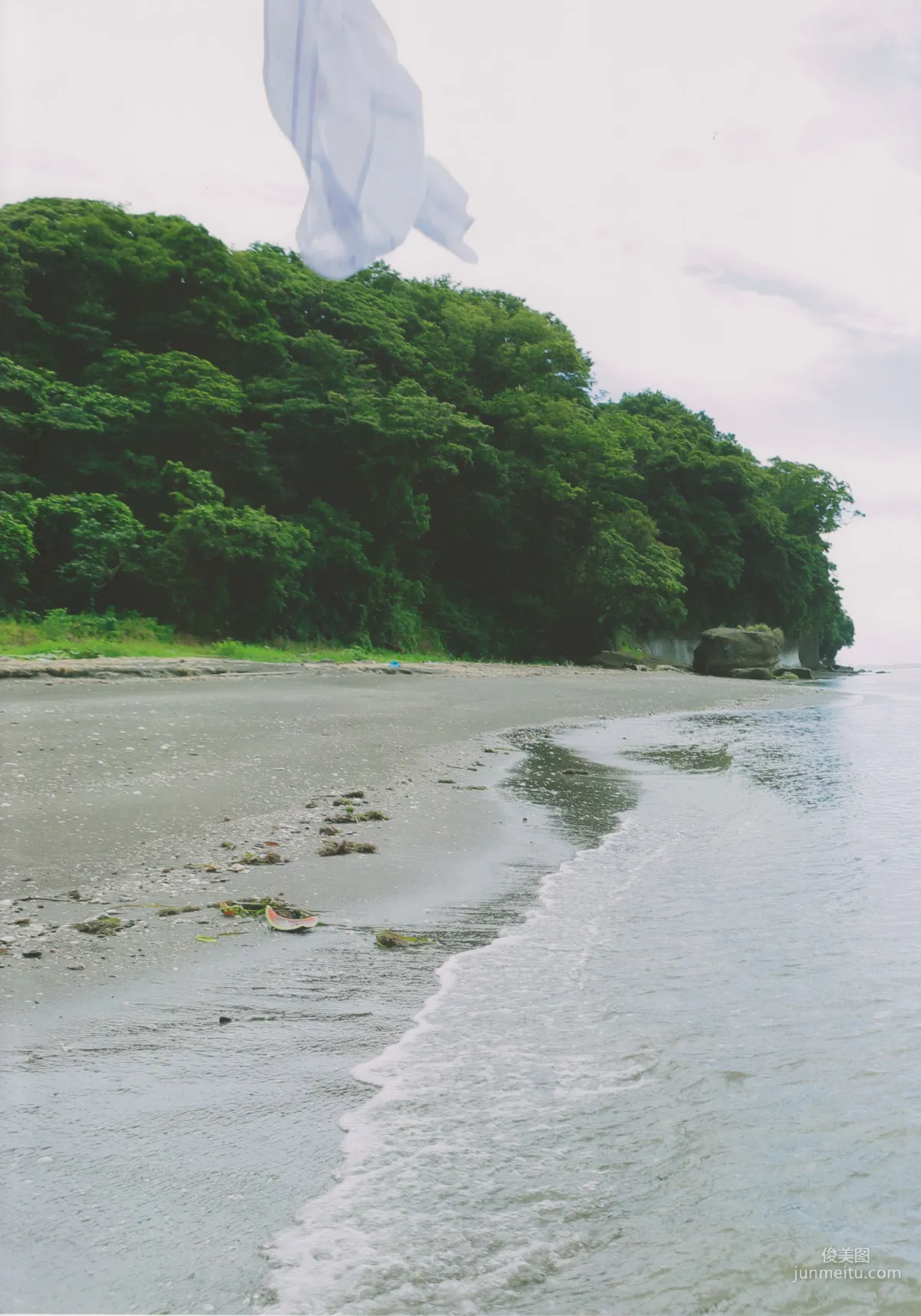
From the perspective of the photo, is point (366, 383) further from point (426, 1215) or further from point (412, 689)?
point (426, 1215)

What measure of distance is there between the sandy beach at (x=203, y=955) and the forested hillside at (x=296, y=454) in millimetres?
11459

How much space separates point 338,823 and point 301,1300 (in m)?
4.07

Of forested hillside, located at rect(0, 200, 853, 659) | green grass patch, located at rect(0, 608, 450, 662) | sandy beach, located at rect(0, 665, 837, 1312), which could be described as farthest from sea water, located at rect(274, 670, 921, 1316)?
forested hillside, located at rect(0, 200, 853, 659)

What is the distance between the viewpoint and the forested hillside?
67.1 feet

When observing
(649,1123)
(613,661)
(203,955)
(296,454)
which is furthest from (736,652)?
(649,1123)

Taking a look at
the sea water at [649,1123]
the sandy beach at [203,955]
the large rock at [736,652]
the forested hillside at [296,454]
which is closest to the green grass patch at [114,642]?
the forested hillside at [296,454]

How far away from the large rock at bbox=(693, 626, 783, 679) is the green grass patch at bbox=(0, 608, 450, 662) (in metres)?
20.2

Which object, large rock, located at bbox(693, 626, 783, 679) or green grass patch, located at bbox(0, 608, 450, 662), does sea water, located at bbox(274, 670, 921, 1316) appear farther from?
large rock, located at bbox(693, 626, 783, 679)

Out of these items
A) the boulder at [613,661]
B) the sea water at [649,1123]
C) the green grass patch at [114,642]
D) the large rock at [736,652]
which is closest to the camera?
the sea water at [649,1123]

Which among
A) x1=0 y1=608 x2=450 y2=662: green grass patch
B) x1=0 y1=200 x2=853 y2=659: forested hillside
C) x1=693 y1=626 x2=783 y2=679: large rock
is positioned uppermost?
x1=0 y1=200 x2=853 y2=659: forested hillside

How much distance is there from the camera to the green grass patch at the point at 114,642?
51.3 ft

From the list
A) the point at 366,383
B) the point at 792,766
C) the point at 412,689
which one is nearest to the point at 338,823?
the point at 792,766

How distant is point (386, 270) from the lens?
33281 mm

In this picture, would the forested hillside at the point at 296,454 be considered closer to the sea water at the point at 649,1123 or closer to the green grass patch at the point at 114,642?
the green grass patch at the point at 114,642
